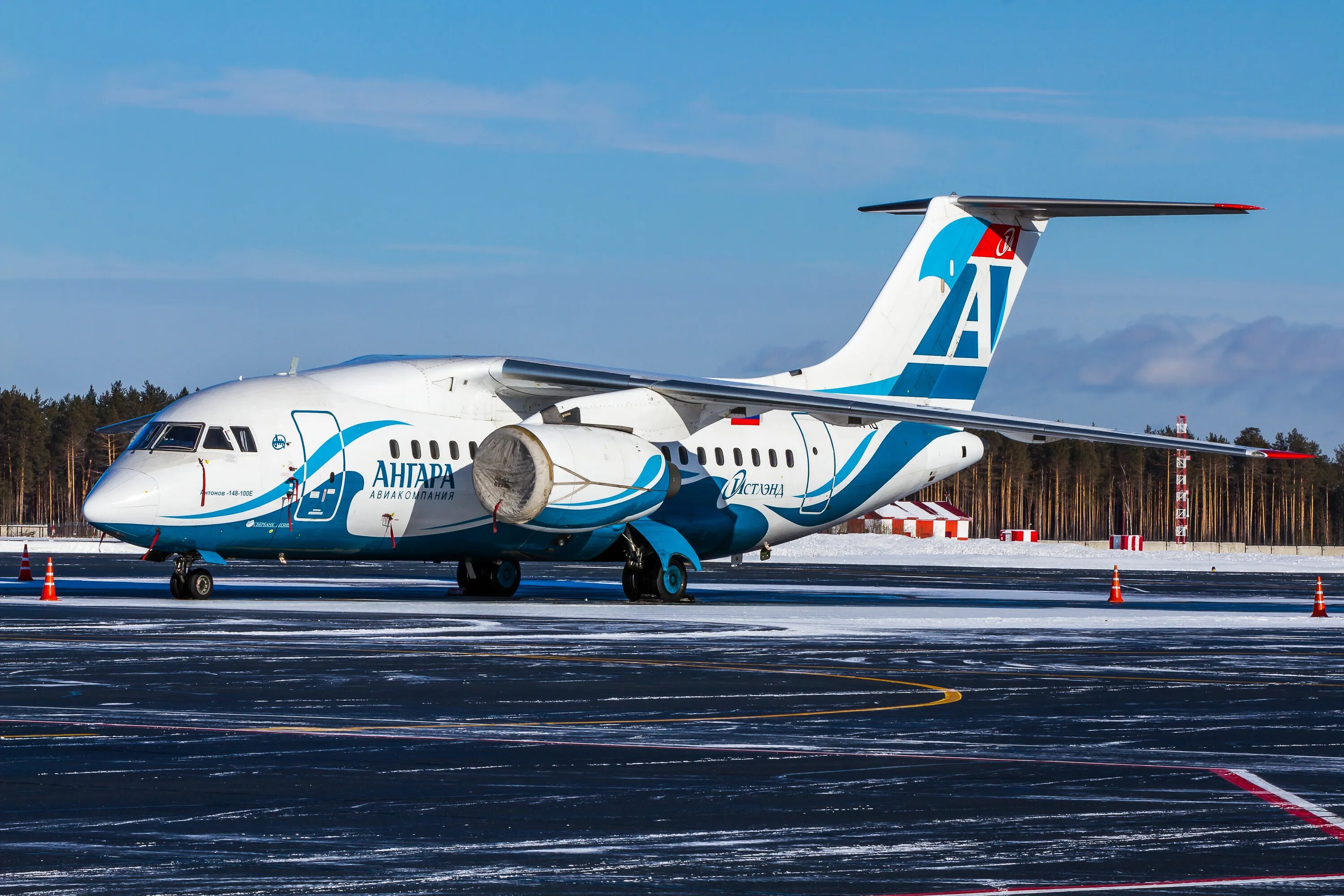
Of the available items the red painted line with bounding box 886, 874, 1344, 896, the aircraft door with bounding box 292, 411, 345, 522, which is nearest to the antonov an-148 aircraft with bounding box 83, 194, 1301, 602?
the aircraft door with bounding box 292, 411, 345, 522

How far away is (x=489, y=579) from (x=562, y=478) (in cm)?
452

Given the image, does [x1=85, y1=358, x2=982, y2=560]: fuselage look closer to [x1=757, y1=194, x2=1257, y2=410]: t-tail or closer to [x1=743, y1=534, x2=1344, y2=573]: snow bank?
[x1=757, y1=194, x2=1257, y2=410]: t-tail

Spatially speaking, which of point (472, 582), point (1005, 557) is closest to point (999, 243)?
point (472, 582)

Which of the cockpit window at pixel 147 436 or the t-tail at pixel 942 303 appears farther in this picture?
the t-tail at pixel 942 303

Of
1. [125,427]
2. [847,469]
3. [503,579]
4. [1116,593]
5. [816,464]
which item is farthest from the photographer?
[847,469]

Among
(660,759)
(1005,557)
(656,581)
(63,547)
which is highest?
(656,581)

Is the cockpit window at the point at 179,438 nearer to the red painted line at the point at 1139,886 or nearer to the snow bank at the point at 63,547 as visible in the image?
the red painted line at the point at 1139,886

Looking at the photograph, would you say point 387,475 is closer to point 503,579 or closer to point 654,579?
point 503,579

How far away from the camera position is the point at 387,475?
94.4ft

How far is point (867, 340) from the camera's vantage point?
115ft

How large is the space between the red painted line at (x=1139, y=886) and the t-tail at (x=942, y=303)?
26.9 metres

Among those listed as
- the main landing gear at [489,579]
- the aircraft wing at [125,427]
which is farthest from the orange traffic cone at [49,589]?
the main landing gear at [489,579]

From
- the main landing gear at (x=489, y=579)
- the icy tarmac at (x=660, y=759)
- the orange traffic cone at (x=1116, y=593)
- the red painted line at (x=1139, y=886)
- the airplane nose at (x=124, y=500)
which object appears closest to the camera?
the red painted line at (x=1139, y=886)

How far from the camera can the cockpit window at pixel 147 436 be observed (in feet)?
90.5
